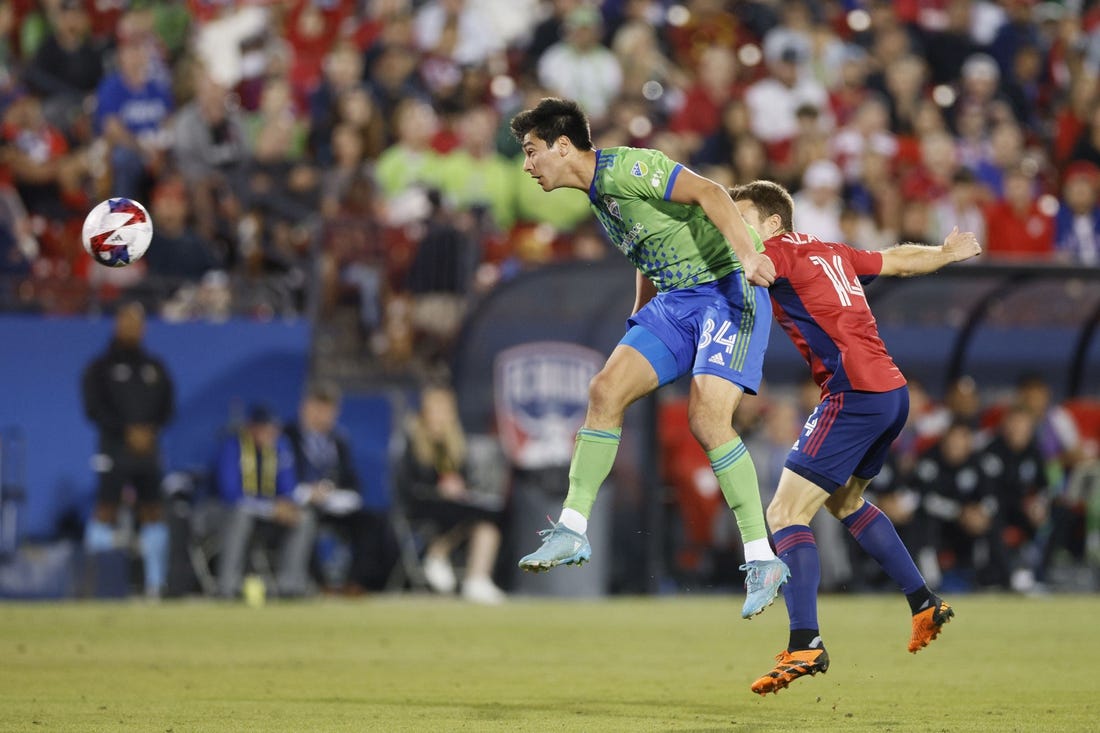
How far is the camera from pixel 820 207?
64.9ft

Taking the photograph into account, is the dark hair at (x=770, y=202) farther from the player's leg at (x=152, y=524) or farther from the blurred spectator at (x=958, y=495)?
the blurred spectator at (x=958, y=495)

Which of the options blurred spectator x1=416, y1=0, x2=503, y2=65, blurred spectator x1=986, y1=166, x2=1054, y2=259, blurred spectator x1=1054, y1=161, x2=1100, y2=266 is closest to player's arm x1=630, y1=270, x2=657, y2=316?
blurred spectator x1=986, y1=166, x2=1054, y2=259

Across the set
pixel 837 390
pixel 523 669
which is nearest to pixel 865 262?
pixel 837 390

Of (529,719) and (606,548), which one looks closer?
(529,719)

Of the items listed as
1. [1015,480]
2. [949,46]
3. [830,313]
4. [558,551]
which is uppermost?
[949,46]

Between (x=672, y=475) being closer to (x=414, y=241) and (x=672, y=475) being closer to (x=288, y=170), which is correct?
(x=414, y=241)

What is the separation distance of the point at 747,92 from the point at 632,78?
1.45 m

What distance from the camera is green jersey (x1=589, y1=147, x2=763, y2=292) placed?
905 cm

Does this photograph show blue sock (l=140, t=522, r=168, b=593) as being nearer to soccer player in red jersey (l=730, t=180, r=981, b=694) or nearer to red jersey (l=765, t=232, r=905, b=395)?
soccer player in red jersey (l=730, t=180, r=981, b=694)

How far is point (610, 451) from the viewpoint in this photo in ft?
29.9

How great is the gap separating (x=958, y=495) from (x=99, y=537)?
8.35m

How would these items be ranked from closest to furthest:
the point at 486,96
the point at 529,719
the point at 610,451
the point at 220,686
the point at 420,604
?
the point at 529,719, the point at 610,451, the point at 220,686, the point at 420,604, the point at 486,96

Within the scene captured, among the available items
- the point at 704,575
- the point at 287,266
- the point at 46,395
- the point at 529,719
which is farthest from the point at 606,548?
the point at 529,719

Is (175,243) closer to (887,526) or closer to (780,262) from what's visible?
(780,262)
